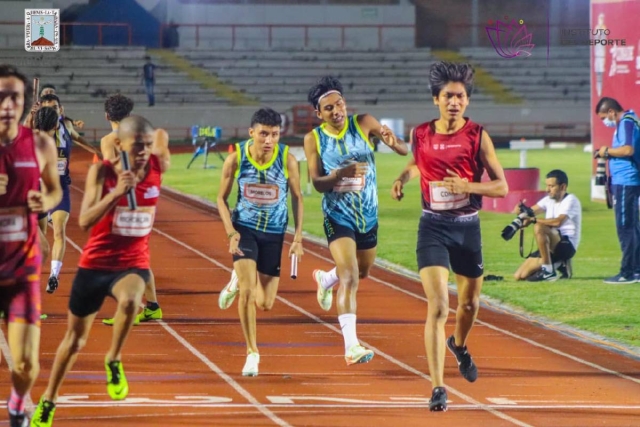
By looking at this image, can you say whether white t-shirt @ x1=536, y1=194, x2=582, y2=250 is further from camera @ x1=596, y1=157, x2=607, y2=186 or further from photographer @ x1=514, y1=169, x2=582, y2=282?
camera @ x1=596, y1=157, x2=607, y2=186

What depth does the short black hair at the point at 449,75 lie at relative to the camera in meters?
8.48

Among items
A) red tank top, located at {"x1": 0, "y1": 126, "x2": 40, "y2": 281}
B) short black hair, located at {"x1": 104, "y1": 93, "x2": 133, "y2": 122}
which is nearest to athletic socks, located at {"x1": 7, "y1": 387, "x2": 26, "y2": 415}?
red tank top, located at {"x1": 0, "y1": 126, "x2": 40, "y2": 281}

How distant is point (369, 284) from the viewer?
15.6m

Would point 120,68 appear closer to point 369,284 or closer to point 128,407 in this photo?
point 369,284

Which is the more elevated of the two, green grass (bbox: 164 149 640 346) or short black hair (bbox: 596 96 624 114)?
short black hair (bbox: 596 96 624 114)

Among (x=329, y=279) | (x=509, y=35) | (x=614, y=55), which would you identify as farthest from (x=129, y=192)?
(x=509, y=35)

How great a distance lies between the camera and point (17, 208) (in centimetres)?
688

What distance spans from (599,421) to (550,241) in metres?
7.19

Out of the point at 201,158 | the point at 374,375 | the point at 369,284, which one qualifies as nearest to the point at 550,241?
the point at 369,284

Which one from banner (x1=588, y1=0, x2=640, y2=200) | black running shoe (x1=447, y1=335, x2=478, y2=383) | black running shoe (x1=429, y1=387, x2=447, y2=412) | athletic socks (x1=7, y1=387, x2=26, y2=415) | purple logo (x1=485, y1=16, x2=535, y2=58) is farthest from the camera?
purple logo (x1=485, y1=16, x2=535, y2=58)

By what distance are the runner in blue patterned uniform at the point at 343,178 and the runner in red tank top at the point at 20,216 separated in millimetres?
2995

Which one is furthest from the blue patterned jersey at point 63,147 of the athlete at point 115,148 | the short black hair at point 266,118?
the short black hair at point 266,118

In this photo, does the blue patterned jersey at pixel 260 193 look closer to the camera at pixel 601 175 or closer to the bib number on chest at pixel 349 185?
the bib number on chest at pixel 349 185

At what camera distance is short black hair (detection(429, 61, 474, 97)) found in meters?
8.48
